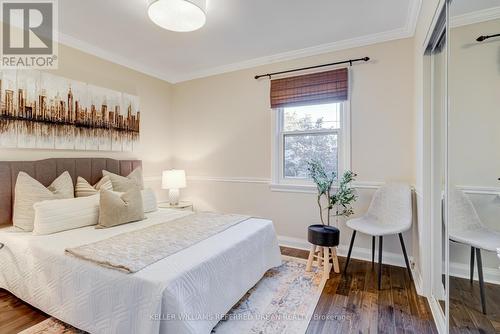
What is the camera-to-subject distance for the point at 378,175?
2.81 metres

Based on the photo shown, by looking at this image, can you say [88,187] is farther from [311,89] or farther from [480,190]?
[480,190]

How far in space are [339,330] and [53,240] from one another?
218 cm

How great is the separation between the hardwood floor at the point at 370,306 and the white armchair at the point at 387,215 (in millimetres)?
130

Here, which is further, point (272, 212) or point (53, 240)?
point (272, 212)

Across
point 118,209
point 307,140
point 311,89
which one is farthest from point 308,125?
point 118,209

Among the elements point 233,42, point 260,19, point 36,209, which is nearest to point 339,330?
point 36,209

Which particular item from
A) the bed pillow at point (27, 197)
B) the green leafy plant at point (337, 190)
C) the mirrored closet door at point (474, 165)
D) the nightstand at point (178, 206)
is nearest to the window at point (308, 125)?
the green leafy plant at point (337, 190)

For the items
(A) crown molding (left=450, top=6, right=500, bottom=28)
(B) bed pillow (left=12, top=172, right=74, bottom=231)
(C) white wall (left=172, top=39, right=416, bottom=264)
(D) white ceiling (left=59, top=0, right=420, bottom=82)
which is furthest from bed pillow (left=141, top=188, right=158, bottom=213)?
(A) crown molding (left=450, top=6, right=500, bottom=28)

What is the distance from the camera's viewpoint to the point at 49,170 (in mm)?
2527

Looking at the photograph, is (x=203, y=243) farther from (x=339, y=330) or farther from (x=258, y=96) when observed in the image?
(x=258, y=96)

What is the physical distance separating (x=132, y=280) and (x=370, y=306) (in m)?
1.77

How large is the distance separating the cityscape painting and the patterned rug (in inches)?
68.3

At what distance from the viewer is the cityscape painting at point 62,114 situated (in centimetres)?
235

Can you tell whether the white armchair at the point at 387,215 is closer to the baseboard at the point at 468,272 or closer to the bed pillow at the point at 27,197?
the baseboard at the point at 468,272
